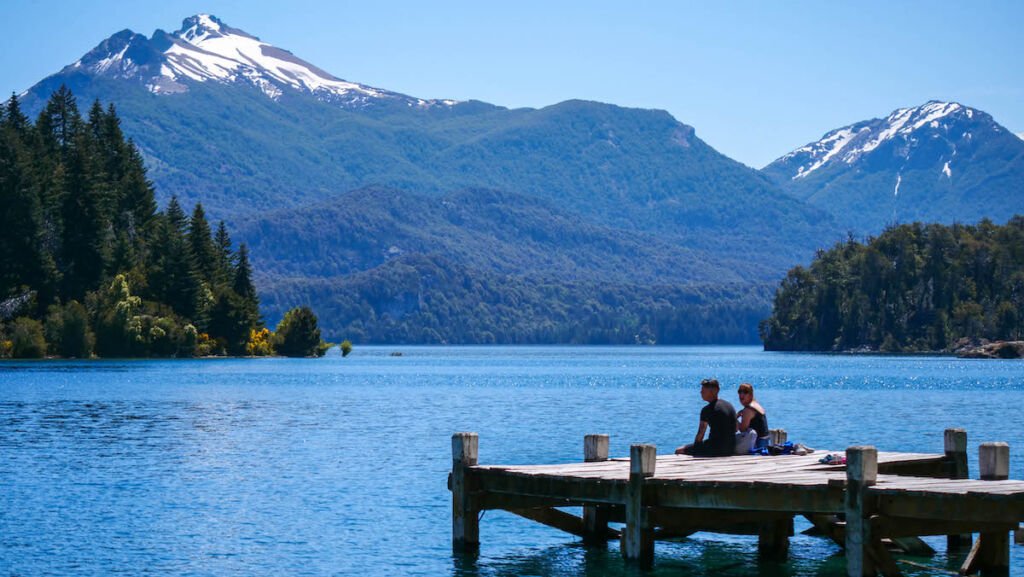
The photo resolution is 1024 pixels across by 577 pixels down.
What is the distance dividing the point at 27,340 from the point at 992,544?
13297 cm

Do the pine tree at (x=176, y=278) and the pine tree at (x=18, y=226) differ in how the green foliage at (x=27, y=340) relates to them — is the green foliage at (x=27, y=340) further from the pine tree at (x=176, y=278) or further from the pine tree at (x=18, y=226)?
the pine tree at (x=176, y=278)

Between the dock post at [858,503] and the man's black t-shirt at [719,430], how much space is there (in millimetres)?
6116

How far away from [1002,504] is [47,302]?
479 feet

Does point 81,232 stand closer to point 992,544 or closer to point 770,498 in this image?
point 992,544

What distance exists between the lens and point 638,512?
2692 cm

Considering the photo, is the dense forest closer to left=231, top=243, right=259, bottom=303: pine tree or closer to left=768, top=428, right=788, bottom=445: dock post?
left=231, top=243, right=259, bottom=303: pine tree

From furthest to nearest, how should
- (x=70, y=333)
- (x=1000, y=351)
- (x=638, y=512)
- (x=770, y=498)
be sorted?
(x=1000, y=351)
(x=70, y=333)
(x=638, y=512)
(x=770, y=498)

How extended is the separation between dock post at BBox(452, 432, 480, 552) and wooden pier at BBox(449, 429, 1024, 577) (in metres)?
0.03

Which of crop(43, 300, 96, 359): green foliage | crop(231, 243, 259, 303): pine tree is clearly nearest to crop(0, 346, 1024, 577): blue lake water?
crop(43, 300, 96, 359): green foliage

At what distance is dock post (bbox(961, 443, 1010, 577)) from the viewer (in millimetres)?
27484

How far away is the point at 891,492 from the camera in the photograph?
24141 mm

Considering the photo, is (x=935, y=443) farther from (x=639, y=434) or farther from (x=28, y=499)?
(x=28, y=499)

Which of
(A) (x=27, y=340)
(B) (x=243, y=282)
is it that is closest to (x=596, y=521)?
(A) (x=27, y=340)

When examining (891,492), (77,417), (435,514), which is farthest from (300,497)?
(77,417)
